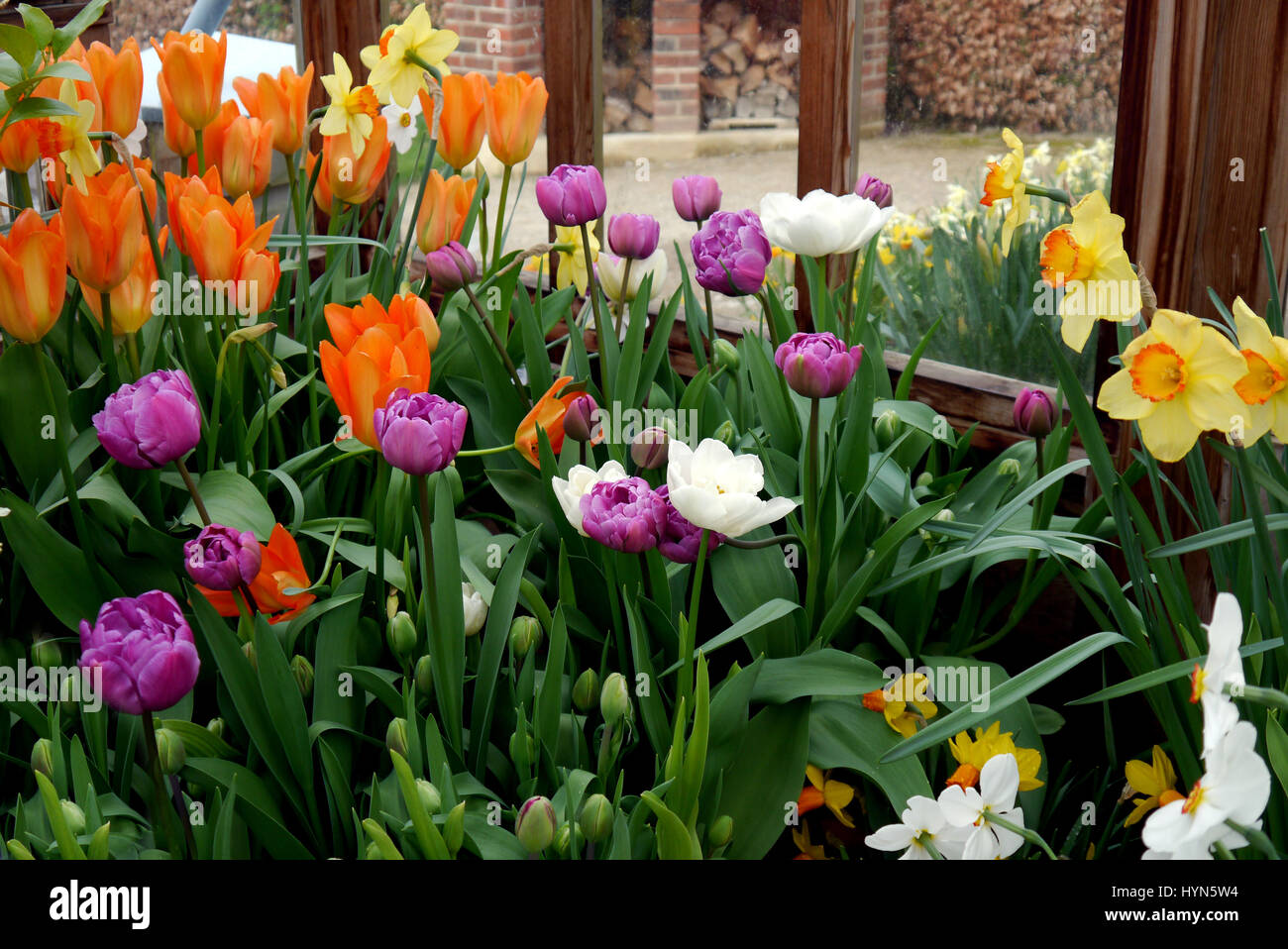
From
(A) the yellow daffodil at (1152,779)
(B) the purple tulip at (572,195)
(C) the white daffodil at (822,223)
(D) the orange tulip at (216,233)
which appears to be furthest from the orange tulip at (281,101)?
(A) the yellow daffodil at (1152,779)

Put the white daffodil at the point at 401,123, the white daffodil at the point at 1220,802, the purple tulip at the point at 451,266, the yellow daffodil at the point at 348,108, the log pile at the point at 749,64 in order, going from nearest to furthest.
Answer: the white daffodil at the point at 1220,802 → the purple tulip at the point at 451,266 → the yellow daffodil at the point at 348,108 → the white daffodil at the point at 401,123 → the log pile at the point at 749,64

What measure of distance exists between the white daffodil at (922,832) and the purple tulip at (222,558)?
0.50 meters

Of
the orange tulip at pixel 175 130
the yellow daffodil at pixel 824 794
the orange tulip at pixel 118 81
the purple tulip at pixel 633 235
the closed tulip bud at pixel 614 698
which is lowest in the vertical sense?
the yellow daffodil at pixel 824 794

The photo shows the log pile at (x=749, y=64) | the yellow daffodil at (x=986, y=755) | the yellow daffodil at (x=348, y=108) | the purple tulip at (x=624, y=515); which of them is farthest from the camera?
the log pile at (x=749, y=64)

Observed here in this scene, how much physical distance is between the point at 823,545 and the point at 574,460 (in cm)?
28

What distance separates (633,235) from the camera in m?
1.20

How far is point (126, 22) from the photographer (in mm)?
2561

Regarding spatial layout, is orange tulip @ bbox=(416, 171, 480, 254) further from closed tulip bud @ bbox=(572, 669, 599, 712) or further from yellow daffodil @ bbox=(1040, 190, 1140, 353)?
yellow daffodil @ bbox=(1040, 190, 1140, 353)

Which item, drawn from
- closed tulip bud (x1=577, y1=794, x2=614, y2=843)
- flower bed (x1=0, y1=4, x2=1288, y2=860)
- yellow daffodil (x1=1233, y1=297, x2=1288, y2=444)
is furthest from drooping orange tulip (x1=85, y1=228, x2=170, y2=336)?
yellow daffodil (x1=1233, y1=297, x2=1288, y2=444)

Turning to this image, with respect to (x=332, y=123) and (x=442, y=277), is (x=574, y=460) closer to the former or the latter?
(x=442, y=277)

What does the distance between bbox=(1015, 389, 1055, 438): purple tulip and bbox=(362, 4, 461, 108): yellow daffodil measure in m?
0.72

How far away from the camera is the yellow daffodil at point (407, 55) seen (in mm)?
1316

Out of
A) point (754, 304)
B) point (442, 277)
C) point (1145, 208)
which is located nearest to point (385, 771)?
point (442, 277)

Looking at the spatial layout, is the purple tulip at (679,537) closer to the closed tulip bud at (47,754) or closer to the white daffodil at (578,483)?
the white daffodil at (578,483)
